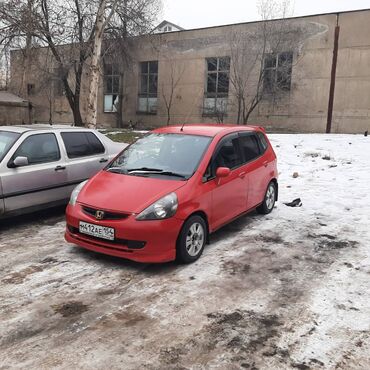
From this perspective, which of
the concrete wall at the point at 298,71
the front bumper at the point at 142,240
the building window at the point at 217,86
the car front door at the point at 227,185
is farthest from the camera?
the building window at the point at 217,86

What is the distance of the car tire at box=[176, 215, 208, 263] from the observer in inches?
187

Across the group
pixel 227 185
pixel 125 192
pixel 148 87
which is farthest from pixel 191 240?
pixel 148 87

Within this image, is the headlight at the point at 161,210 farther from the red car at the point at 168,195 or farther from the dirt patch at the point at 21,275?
the dirt patch at the point at 21,275

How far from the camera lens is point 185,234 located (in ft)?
15.6

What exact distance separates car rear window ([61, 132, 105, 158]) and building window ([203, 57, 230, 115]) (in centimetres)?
1954

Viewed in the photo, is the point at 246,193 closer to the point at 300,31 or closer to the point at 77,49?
the point at 77,49

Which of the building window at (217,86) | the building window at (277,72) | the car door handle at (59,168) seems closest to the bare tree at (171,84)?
the building window at (217,86)

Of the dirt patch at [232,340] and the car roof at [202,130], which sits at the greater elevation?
the car roof at [202,130]

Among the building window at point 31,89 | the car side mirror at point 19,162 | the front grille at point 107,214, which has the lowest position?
the front grille at point 107,214

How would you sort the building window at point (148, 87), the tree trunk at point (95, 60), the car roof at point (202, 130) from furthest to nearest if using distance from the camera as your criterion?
the building window at point (148, 87), the tree trunk at point (95, 60), the car roof at point (202, 130)

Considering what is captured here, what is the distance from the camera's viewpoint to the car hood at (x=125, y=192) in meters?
4.69

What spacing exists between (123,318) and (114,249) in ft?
3.77

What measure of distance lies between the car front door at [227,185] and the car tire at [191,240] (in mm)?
306

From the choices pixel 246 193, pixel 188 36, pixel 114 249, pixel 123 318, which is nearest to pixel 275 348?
pixel 123 318
